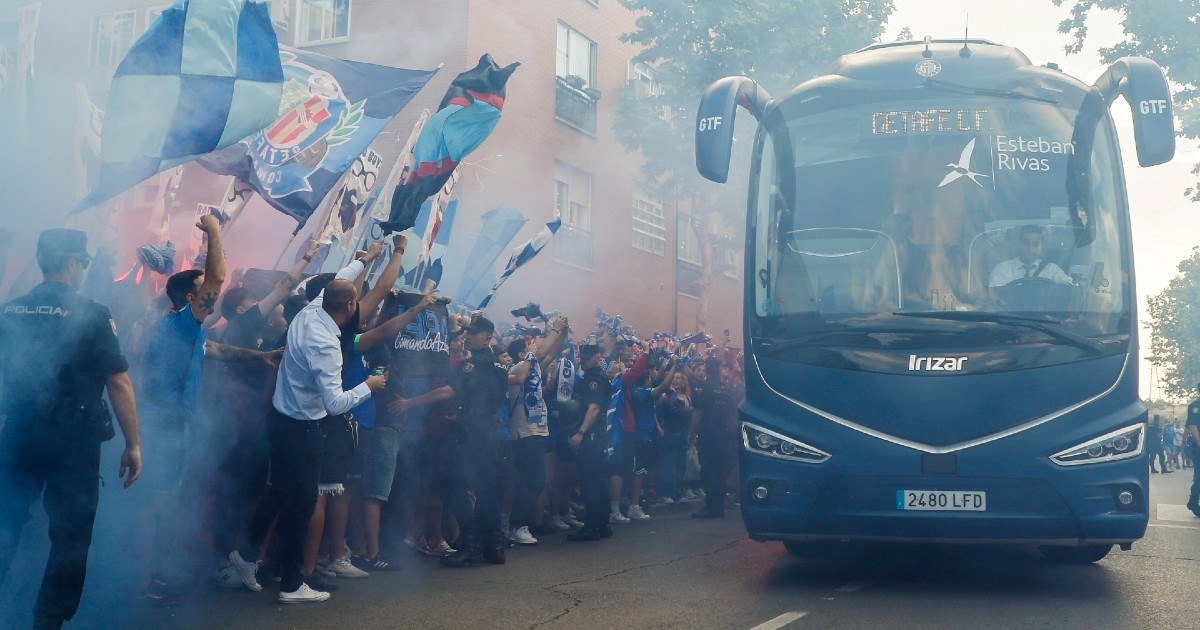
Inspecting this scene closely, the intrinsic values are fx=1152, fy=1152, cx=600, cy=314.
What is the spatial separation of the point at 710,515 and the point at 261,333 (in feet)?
19.1

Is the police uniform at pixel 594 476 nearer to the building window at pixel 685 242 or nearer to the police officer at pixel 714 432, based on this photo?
the police officer at pixel 714 432

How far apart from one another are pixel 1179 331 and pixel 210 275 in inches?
2535

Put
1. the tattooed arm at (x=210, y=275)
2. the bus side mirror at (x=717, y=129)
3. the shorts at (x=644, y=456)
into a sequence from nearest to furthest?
1. the tattooed arm at (x=210, y=275)
2. the bus side mirror at (x=717, y=129)
3. the shorts at (x=644, y=456)

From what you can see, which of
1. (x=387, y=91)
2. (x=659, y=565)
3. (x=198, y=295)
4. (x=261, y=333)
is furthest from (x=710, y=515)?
(x=198, y=295)

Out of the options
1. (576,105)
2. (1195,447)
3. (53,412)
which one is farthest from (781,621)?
(576,105)

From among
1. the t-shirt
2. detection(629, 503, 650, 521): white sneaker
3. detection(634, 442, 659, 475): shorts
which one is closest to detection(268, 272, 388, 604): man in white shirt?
the t-shirt

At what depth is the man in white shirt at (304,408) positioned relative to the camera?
18.6 ft

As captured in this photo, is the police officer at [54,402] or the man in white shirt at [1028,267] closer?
the police officer at [54,402]

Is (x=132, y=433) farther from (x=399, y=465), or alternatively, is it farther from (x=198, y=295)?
(x=399, y=465)

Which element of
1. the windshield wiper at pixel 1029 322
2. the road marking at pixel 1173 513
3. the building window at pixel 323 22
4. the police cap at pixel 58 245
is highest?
the building window at pixel 323 22

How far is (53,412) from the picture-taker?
4.50m

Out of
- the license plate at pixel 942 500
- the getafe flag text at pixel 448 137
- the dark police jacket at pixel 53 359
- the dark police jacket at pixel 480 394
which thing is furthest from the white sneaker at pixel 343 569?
the license plate at pixel 942 500

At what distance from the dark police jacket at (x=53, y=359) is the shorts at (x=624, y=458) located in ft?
20.3

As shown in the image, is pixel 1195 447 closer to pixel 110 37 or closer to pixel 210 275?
pixel 210 275
